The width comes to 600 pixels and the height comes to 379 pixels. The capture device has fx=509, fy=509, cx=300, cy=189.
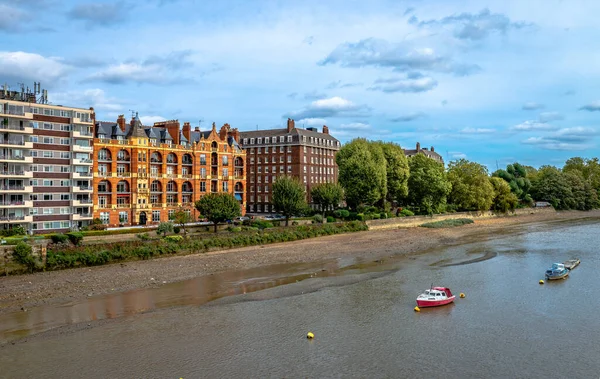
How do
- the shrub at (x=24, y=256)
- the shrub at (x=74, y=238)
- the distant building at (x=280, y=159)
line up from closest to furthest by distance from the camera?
the shrub at (x=24, y=256)
the shrub at (x=74, y=238)
the distant building at (x=280, y=159)

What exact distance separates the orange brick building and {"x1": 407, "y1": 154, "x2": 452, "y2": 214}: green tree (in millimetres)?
39655

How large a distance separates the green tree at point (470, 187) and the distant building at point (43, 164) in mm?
79127

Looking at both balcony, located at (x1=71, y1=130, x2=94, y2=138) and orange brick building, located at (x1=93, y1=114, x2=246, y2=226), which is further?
orange brick building, located at (x1=93, y1=114, x2=246, y2=226)

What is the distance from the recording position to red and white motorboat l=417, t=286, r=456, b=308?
40.9 meters

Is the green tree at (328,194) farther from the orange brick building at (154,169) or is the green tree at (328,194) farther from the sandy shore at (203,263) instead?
the orange brick building at (154,169)

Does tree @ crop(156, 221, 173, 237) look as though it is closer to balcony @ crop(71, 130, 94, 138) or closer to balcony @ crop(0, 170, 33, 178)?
balcony @ crop(71, 130, 94, 138)

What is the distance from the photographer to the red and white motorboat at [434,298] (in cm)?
4094

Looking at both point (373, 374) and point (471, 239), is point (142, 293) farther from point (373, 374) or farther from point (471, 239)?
point (471, 239)

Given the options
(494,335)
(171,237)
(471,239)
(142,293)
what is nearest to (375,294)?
(494,335)

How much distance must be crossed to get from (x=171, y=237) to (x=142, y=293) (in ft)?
71.3

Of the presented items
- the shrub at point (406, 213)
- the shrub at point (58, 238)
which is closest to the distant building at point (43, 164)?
the shrub at point (58, 238)

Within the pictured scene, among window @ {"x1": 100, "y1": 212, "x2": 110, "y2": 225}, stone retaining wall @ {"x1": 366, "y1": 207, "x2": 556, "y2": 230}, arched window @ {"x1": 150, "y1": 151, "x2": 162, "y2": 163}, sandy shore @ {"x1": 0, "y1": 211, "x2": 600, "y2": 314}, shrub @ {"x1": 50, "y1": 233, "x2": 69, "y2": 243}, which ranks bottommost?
sandy shore @ {"x1": 0, "y1": 211, "x2": 600, "y2": 314}

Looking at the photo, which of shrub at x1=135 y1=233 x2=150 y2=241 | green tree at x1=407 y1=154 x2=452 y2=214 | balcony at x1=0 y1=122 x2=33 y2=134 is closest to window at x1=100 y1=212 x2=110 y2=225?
shrub at x1=135 y1=233 x2=150 y2=241

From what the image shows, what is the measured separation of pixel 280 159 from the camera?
128625mm
